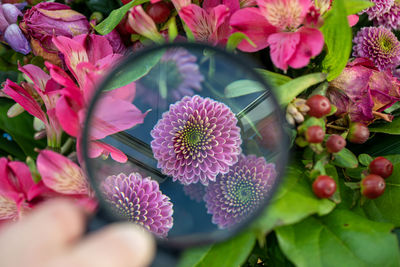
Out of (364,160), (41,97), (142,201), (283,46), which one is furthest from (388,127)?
(41,97)

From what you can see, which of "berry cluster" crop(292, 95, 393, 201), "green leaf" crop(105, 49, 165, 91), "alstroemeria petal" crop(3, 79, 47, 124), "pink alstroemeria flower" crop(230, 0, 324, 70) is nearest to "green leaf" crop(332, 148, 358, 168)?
"berry cluster" crop(292, 95, 393, 201)

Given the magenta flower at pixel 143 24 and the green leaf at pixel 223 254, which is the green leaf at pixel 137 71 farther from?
the green leaf at pixel 223 254

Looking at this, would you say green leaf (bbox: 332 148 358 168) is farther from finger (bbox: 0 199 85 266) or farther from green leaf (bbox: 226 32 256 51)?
finger (bbox: 0 199 85 266)

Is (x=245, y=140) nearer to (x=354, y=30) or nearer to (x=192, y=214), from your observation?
(x=192, y=214)

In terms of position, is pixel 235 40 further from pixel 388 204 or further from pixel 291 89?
pixel 388 204

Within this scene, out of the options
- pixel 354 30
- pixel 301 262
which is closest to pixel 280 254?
pixel 301 262
